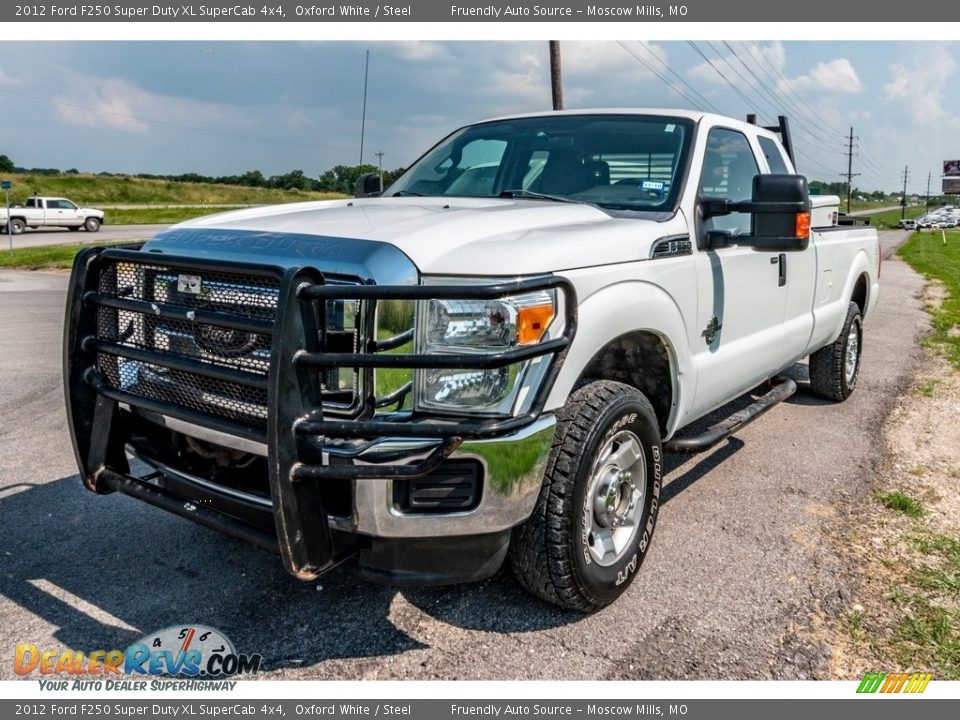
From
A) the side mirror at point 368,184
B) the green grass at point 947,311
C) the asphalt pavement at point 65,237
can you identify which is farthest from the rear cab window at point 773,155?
the asphalt pavement at point 65,237

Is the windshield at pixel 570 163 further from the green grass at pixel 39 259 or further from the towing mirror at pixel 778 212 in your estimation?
the green grass at pixel 39 259

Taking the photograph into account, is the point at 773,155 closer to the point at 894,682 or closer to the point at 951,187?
the point at 894,682

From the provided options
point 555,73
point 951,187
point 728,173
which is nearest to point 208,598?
point 728,173

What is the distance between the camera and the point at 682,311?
3.64m

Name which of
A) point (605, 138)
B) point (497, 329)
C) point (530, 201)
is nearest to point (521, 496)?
point (497, 329)

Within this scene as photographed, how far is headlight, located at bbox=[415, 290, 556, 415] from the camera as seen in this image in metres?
2.65

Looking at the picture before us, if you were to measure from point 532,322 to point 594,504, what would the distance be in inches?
34.2

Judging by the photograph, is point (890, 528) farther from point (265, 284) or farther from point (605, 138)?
point (265, 284)

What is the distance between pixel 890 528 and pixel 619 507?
5.42 feet

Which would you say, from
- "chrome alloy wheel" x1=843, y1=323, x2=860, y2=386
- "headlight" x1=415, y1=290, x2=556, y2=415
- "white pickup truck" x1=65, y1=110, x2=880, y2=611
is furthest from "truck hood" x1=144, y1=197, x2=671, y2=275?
"chrome alloy wheel" x1=843, y1=323, x2=860, y2=386

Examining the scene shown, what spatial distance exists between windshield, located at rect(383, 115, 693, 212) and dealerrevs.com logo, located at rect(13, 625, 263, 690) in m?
2.44

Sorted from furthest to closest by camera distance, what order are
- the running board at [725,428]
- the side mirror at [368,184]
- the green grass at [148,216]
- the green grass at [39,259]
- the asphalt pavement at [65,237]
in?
1. the green grass at [148,216]
2. the asphalt pavement at [65,237]
3. the green grass at [39,259]
4. the side mirror at [368,184]
5. the running board at [725,428]

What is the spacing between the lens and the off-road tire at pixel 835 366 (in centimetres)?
637

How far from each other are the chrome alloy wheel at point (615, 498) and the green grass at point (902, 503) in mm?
1763
